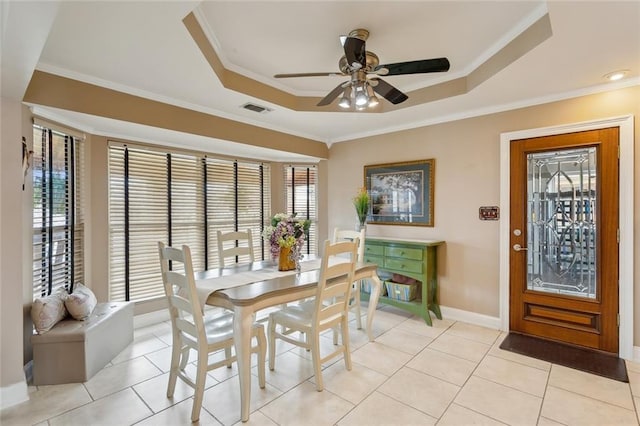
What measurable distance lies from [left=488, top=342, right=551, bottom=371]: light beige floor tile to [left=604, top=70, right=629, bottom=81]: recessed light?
2.53m

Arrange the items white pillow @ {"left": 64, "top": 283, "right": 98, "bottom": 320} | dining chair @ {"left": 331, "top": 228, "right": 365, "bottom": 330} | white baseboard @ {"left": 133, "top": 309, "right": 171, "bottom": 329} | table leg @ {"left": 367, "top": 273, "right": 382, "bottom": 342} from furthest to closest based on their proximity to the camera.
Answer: white baseboard @ {"left": 133, "top": 309, "right": 171, "bottom": 329} → dining chair @ {"left": 331, "top": 228, "right": 365, "bottom": 330} → table leg @ {"left": 367, "top": 273, "right": 382, "bottom": 342} → white pillow @ {"left": 64, "top": 283, "right": 98, "bottom": 320}

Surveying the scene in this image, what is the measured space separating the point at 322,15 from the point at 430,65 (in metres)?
0.82

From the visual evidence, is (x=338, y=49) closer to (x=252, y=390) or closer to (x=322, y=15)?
(x=322, y=15)

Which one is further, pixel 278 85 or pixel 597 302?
pixel 278 85

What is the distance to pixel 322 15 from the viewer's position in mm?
2146

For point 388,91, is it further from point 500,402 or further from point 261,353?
point 500,402

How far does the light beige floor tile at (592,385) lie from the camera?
7.26ft

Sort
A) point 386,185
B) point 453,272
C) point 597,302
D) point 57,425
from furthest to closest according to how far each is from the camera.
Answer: point 386,185, point 453,272, point 597,302, point 57,425

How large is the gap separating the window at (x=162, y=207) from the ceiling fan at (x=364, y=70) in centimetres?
226

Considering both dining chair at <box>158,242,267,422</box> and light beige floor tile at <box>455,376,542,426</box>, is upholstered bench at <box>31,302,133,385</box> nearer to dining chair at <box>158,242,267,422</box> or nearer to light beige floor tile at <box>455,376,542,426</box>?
dining chair at <box>158,242,267,422</box>

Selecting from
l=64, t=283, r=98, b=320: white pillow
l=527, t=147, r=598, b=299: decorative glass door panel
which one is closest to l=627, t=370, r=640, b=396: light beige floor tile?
l=527, t=147, r=598, b=299: decorative glass door panel

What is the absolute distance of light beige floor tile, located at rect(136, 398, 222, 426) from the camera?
1.98 metres

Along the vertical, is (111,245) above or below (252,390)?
above

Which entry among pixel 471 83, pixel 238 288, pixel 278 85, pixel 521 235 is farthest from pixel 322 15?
pixel 521 235
